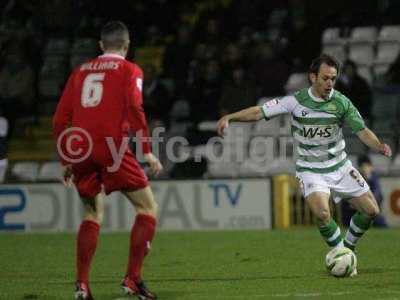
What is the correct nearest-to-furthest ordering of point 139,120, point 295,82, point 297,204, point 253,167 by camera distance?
point 139,120 → point 297,204 → point 253,167 → point 295,82

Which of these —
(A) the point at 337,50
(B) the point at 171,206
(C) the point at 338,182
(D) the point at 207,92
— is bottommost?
(B) the point at 171,206

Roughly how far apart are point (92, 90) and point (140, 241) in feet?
3.84

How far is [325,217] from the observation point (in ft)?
34.0

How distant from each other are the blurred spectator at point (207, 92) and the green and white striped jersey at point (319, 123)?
8.87 metres

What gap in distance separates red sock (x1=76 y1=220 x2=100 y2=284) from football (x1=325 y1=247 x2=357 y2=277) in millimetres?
2440

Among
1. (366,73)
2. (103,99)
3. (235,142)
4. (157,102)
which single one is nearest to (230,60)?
(157,102)

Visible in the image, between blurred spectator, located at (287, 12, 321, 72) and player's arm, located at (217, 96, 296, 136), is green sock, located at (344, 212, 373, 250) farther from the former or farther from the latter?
blurred spectator, located at (287, 12, 321, 72)

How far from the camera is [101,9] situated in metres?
22.0

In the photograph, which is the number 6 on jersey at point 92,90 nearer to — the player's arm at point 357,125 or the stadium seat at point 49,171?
the player's arm at point 357,125

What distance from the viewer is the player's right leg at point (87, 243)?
823cm

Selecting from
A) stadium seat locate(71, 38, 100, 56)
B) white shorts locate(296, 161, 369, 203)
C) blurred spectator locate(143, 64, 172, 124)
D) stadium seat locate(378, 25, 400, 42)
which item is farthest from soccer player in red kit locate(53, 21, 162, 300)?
stadium seat locate(71, 38, 100, 56)

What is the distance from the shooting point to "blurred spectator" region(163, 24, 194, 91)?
66.8 ft

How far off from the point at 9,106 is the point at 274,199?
223 inches

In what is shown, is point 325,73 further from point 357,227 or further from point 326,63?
point 357,227
